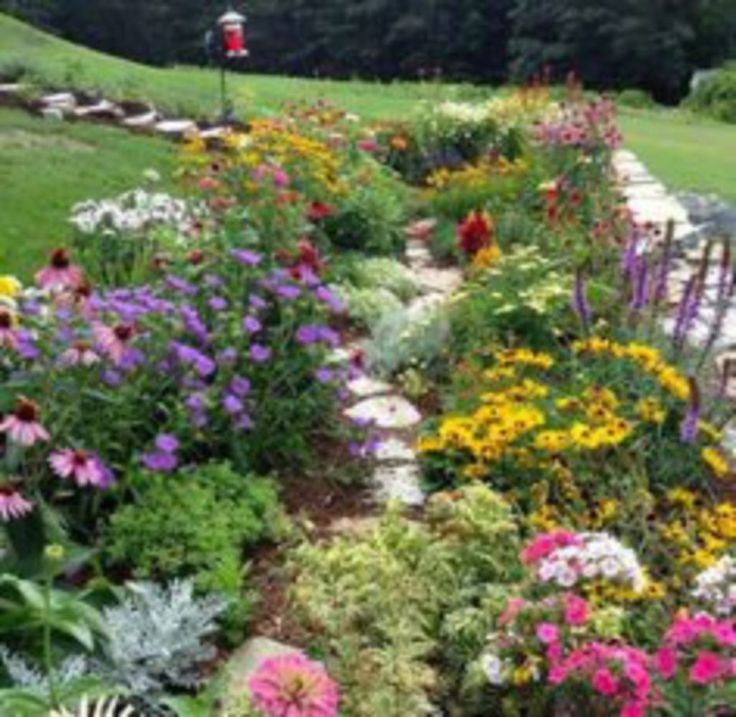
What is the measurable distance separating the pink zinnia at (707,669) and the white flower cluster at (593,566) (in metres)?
0.32

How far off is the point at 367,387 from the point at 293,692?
3.50 meters

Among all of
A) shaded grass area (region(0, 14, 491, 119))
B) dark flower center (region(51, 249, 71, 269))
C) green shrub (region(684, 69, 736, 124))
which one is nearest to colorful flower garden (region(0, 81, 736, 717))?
dark flower center (region(51, 249, 71, 269))

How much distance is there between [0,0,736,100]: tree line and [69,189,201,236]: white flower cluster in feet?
85.1

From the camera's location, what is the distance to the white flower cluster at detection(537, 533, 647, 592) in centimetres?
310

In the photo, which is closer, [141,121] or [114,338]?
[114,338]

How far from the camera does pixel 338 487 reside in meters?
4.59

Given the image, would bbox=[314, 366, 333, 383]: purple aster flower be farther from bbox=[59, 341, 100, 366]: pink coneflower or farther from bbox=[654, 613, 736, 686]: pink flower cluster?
bbox=[654, 613, 736, 686]: pink flower cluster

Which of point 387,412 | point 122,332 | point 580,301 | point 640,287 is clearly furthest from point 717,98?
point 122,332

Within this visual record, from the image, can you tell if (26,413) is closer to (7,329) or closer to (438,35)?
(7,329)

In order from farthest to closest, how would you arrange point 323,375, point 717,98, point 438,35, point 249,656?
point 438,35
point 717,98
point 323,375
point 249,656

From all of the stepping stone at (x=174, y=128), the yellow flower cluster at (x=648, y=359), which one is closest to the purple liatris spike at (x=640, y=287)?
the yellow flower cluster at (x=648, y=359)

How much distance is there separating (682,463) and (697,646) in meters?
1.68

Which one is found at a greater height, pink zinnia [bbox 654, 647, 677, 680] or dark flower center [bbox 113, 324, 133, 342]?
dark flower center [bbox 113, 324, 133, 342]

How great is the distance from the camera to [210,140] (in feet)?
35.5
